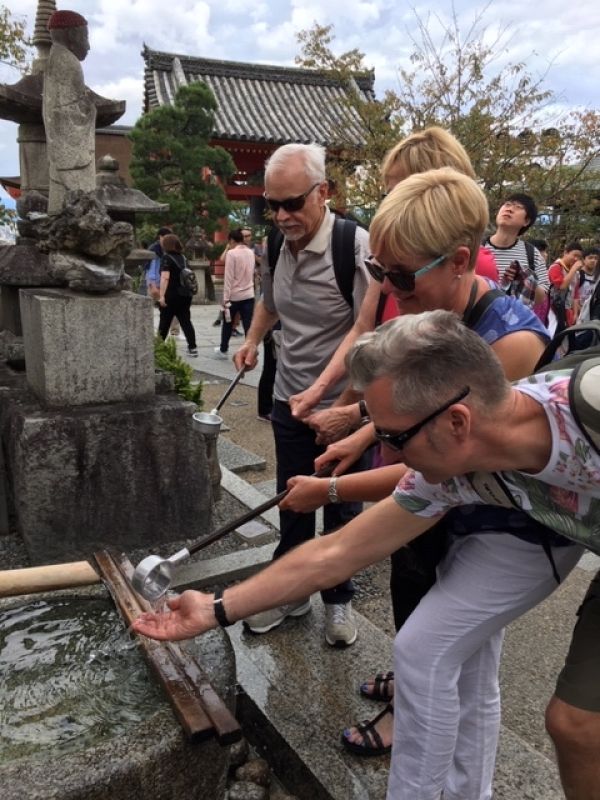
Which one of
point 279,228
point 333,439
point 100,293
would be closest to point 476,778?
point 333,439

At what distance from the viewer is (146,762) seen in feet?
5.24

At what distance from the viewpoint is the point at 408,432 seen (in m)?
1.28

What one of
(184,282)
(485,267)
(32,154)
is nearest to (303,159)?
(485,267)

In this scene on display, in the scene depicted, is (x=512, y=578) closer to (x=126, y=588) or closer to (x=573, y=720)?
(x=573, y=720)

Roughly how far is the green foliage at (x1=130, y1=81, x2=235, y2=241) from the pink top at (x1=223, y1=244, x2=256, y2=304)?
7.74 metres

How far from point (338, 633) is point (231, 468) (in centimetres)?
246

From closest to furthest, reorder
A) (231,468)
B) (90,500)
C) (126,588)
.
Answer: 1. (126,588)
2. (90,500)
3. (231,468)

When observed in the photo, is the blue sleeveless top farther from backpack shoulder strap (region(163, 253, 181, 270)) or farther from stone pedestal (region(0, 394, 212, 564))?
backpack shoulder strap (region(163, 253, 181, 270))

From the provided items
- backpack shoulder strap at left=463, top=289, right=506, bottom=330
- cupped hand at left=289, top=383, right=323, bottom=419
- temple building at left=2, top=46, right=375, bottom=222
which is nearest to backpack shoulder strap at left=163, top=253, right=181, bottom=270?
cupped hand at left=289, top=383, right=323, bottom=419

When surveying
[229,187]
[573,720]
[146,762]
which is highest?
[229,187]

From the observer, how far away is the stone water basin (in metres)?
1.56

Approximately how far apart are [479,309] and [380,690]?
1380 millimetres

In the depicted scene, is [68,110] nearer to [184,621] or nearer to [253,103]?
[184,621]

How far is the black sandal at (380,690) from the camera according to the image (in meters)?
2.24
